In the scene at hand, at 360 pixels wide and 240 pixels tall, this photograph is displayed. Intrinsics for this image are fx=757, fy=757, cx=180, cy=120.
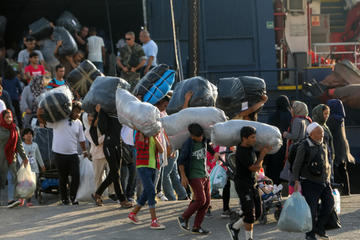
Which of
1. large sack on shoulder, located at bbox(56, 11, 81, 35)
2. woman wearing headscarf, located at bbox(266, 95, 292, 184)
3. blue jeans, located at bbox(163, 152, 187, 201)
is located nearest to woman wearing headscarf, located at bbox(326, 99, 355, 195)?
woman wearing headscarf, located at bbox(266, 95, 292, 184)

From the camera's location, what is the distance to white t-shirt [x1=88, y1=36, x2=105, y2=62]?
16.4 metres

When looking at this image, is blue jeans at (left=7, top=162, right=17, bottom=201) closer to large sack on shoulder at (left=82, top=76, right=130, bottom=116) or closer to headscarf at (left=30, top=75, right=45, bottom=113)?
large sack on shoulder at (left=82, top=76, right=130, bottom=116)

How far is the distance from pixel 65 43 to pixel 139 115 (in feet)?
21.9

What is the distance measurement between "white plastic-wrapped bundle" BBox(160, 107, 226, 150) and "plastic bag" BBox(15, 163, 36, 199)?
2210mm

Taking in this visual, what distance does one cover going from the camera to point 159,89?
34.7 ft

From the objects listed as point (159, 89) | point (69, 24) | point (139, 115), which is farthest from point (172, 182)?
point (69, 24)

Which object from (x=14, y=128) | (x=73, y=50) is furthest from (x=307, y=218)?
(x=73, y=50)

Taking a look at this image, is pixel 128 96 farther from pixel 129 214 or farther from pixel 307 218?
pixel 307 218

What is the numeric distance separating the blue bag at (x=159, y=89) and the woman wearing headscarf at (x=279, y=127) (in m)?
1.86

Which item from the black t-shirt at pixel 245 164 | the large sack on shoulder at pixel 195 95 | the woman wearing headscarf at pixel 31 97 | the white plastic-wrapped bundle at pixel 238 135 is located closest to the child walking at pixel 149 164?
the white plastic-wrapped bundle at pixel 238 135

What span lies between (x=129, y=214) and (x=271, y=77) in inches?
353

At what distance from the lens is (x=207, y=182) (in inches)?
354

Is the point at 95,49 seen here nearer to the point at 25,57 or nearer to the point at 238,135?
the point at 25,57

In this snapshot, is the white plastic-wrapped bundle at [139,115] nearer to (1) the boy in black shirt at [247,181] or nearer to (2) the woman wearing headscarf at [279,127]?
(1) the boy in black shirt at [247,181]
